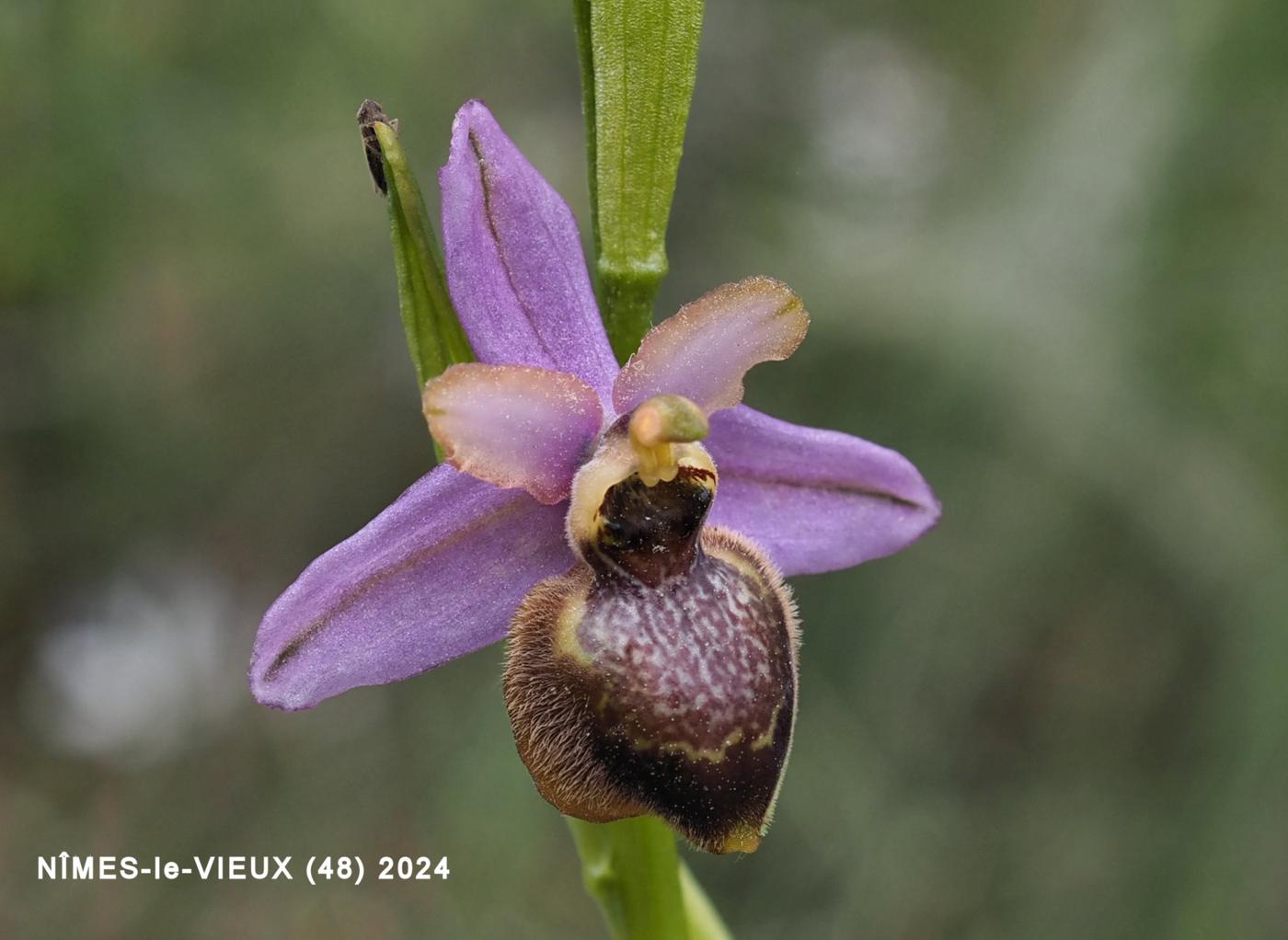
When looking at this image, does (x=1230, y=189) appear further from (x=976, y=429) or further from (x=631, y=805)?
(x=631, y=805)

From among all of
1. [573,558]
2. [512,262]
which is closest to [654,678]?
[573,558]

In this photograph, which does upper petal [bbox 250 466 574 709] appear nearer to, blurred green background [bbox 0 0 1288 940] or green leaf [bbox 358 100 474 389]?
green leaf [bbox 358 100 474 389]

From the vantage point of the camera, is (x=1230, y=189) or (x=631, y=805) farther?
(x=1230, y=189)

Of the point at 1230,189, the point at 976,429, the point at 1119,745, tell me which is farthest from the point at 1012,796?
the point at 1230,189

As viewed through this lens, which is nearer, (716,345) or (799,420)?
(716,345)

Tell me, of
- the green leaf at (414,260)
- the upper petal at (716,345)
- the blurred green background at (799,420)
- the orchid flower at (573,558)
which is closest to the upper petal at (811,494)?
the orchid flower at (573,558)

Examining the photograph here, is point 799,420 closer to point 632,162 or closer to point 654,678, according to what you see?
point 632,162

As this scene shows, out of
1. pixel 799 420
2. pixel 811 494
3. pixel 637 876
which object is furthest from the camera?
pixel 799 420

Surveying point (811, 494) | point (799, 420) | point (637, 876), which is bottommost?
point (799, 420)
